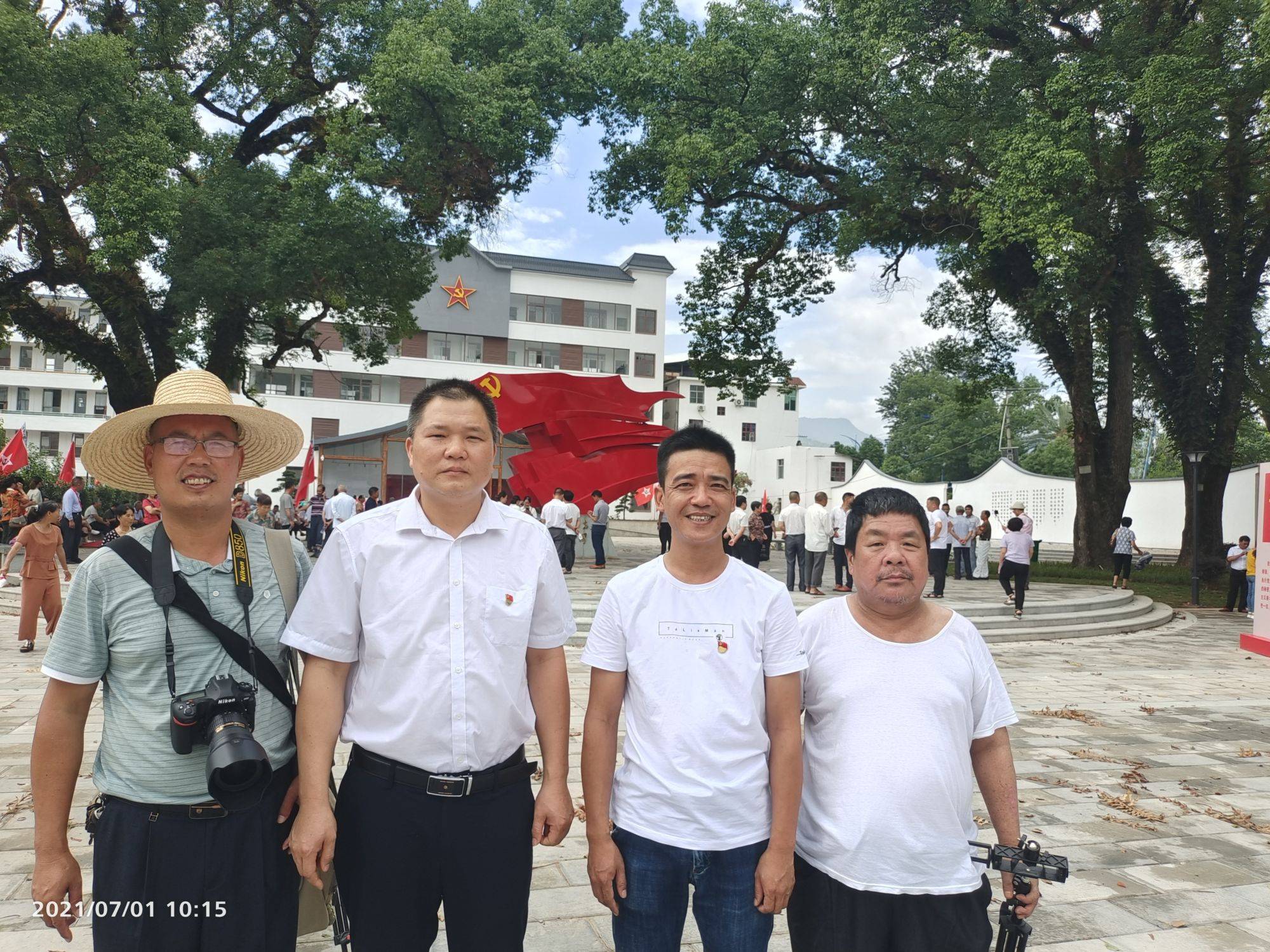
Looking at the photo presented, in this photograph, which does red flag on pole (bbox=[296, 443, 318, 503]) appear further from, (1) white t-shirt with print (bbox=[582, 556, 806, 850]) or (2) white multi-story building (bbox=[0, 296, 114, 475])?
(2) white multi-story building (bbox=[0, 296, 114, 475])

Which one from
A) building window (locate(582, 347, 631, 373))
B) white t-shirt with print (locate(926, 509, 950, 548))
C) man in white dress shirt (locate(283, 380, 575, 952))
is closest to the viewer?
man in white dress shirt (locate(283, 380, 575, 952))

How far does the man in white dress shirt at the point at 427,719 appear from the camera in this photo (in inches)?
83.0

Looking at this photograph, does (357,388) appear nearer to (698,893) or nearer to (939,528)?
(939,528)

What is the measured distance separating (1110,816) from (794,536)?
9971 mm

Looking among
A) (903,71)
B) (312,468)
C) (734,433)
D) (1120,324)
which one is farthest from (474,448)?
(734,433)

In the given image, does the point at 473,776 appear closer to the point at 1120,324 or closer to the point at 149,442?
the point at 149,442

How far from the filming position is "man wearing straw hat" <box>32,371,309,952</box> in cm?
201

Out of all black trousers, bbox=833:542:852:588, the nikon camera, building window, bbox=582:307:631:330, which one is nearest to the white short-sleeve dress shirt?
the nikon camera

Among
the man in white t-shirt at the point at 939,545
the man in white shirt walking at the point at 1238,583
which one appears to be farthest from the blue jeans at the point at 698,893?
the man in white shirt walking at the point at 1238,583

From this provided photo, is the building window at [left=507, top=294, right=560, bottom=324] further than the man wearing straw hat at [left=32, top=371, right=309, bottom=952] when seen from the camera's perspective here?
Yes

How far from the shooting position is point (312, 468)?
23.0 meters

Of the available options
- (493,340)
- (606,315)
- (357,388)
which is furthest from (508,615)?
(606,315)

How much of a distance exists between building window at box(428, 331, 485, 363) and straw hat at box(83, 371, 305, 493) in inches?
1675

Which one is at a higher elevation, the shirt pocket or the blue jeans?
the shirt pocket
